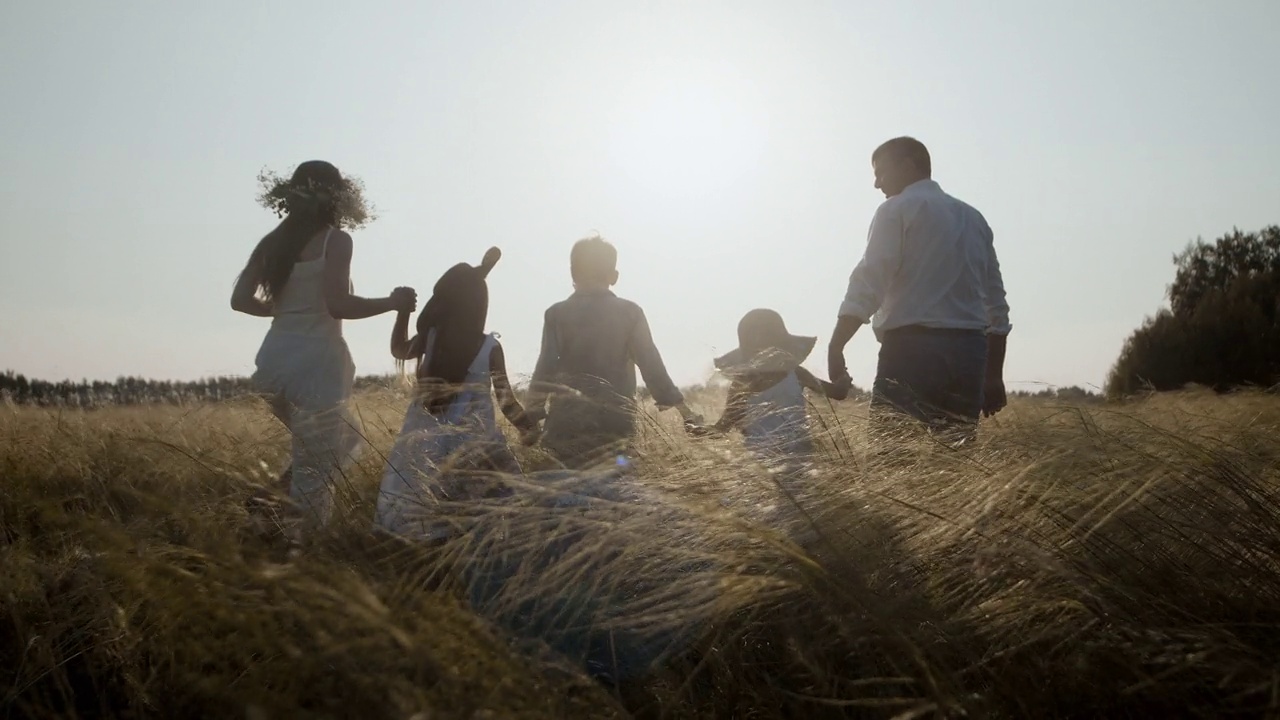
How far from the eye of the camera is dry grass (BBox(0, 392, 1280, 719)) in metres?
1.65

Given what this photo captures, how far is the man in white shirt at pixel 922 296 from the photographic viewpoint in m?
3.94

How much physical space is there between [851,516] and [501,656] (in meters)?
0.81

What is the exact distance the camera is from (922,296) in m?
3.98

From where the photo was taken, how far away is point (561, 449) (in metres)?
3.85

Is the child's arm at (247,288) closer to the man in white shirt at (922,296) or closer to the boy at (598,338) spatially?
the boy at (598,338)

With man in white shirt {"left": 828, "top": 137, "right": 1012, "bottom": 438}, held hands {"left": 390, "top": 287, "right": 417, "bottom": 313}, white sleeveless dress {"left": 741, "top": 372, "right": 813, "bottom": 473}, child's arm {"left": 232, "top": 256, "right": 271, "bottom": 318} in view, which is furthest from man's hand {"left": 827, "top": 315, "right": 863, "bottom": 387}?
child's arm {"left": 232, "top": 256, "right": 271, "bottom": 318}

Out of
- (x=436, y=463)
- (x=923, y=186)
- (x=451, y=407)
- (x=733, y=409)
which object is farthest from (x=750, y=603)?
(x=923, y=186)

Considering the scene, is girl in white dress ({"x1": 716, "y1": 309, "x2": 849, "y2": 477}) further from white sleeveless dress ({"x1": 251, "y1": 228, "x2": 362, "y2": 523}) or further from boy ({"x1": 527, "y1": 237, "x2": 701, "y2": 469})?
white sleeveless dress ({"x1": 251, "y1": 228, "x2": 362, "y2": 523})

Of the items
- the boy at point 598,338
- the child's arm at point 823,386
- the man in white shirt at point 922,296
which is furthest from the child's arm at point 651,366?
the man in white shirt at point 922,296

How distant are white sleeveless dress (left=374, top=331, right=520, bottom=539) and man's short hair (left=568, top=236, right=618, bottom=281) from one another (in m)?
0.93

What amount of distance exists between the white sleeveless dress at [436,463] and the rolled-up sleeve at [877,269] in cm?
148

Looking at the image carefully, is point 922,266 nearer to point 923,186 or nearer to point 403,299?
point 923,186

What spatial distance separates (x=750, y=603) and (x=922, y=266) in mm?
2285

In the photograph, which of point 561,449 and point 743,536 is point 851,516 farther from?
point 561,449
